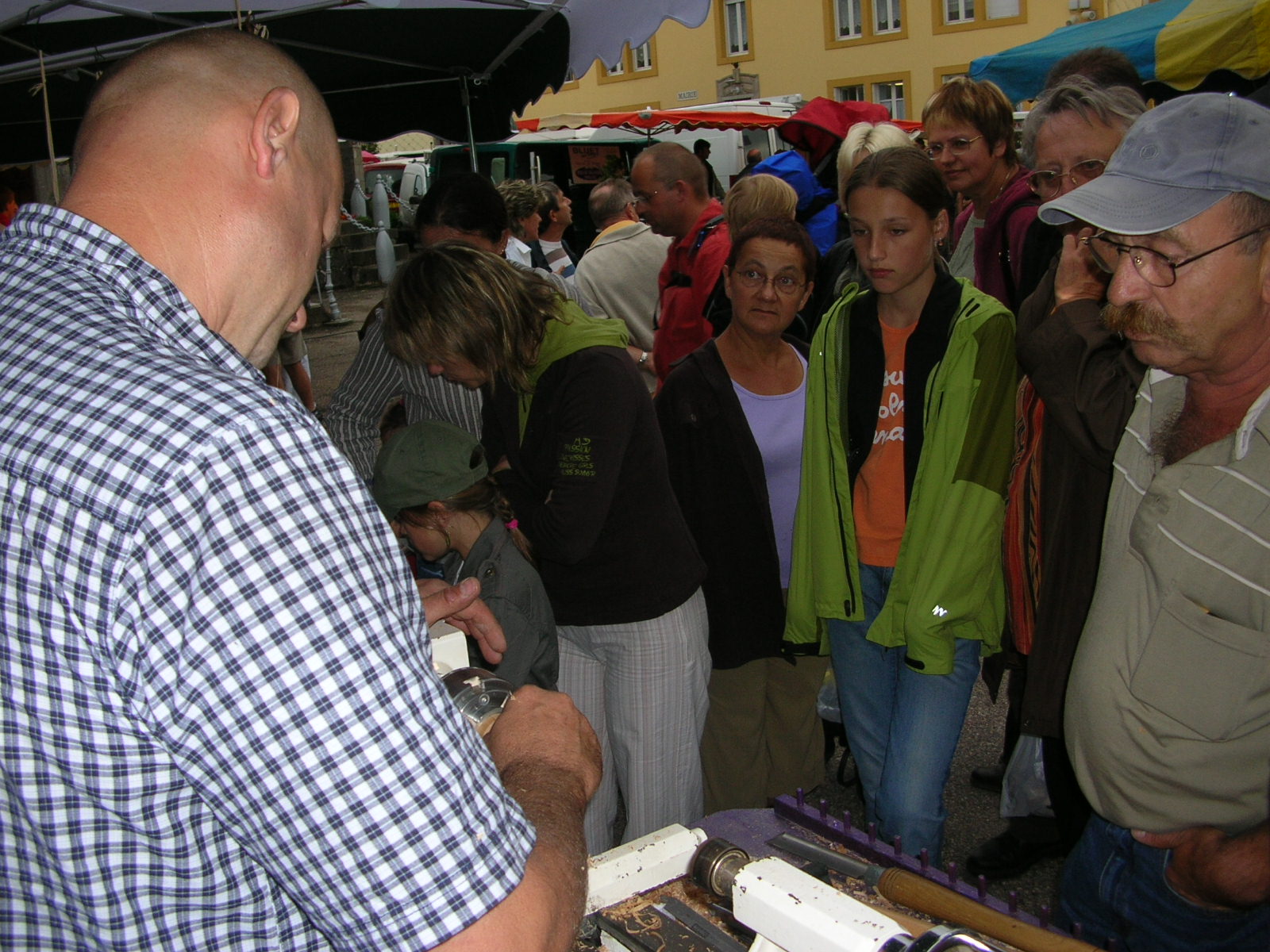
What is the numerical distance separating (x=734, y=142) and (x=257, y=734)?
A: 16.6m

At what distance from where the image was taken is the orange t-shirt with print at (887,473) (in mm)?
2635

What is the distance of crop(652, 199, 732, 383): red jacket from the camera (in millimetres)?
4035

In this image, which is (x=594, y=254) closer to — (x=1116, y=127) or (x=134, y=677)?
(x=1116, y=127)

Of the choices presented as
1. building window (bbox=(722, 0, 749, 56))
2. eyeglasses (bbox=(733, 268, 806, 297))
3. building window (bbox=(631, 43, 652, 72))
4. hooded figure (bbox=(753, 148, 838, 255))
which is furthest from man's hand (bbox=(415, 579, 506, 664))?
building window (bbox=(631, 43, 652, 72))

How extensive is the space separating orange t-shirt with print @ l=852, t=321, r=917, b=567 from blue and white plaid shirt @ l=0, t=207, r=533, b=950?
1.91 metres

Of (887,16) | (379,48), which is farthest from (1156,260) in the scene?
(887,16)

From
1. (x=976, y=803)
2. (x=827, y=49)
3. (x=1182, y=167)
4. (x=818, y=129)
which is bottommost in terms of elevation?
(x=976, y=803)

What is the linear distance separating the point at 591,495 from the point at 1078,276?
3.99 feet

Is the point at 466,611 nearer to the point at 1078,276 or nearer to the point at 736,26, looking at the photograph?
the point at 1078,276

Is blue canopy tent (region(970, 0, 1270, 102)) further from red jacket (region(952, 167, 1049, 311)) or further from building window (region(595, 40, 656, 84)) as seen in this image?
building window (region(595, 40, 656, 84))

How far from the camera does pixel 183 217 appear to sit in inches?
37.8

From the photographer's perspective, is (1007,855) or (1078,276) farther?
(1007,855)

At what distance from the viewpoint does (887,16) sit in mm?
26672

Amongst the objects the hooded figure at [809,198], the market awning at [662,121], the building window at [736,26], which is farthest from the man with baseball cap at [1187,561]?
the building window at [736,26]
